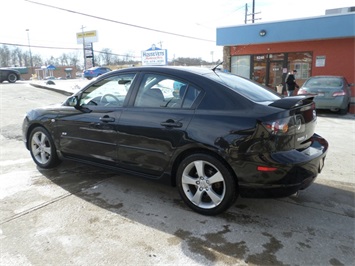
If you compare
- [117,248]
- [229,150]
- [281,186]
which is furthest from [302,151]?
[117,248]

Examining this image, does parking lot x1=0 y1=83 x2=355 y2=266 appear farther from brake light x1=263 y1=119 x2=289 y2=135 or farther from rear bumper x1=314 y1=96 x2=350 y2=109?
rear bumper x1=314 y1=96 x2=350 y2=109

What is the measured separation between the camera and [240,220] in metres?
3.23

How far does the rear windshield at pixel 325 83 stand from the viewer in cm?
1155

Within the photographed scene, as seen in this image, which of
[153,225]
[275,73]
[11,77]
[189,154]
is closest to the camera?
[153,225]

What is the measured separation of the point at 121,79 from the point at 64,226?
1897 mm

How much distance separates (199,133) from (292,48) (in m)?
16.1

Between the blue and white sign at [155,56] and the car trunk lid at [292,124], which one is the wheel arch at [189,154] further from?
the blue and white sign at [155,56]

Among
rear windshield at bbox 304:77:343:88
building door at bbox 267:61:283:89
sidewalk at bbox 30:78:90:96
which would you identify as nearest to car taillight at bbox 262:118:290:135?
rear windshield at bbox 304:77:343:88

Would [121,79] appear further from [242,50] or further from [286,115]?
[242,50]

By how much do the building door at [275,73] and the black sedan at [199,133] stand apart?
50.4 ft

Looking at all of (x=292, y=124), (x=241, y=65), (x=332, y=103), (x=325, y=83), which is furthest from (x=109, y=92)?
(x=241, y=65)

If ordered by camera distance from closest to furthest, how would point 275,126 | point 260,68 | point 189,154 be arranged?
point 275,126 < point 189,154 < point 260,68

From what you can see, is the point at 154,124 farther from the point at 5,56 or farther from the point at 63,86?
the point at 5,56

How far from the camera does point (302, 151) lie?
122 inches
